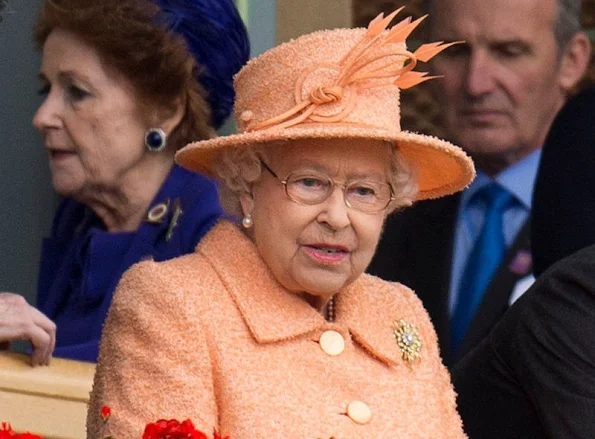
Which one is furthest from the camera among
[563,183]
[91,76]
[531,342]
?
[91,76]

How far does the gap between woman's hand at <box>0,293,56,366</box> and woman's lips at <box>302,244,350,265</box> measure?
0.88 m

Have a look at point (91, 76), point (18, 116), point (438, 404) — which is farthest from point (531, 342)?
point (18, 116)

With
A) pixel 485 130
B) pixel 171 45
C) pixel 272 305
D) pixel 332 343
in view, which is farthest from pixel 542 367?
pixel 171 45

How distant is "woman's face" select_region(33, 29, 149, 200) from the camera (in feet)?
16.9

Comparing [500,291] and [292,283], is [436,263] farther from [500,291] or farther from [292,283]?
[292,283]

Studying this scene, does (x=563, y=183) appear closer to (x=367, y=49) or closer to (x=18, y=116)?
(x=367, y=49)

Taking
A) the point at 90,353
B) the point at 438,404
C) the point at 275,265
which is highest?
the point at 275,265

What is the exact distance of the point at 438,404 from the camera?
13.1 feet

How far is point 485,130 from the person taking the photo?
5.40 meters

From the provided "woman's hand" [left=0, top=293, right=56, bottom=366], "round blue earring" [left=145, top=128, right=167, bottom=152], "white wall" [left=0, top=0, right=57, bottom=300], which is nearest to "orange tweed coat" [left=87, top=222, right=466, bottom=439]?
"woman's hand" [left=0, top=293, right=56, bottom=366]

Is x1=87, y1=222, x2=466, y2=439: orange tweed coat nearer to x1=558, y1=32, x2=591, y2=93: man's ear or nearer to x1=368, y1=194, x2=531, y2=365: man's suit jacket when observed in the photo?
x1=368, y1=194, x2=531, y2=365: man's suit jacket

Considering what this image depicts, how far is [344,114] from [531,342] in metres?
0.75

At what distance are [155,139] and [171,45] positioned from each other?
0.86ft

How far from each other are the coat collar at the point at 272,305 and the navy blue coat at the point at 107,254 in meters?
0.96
